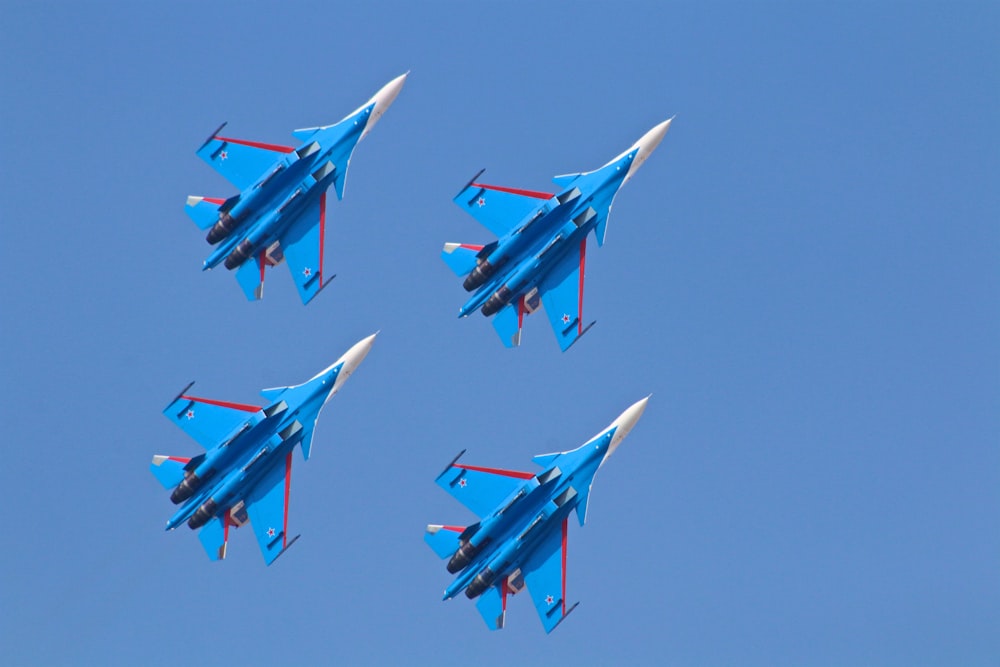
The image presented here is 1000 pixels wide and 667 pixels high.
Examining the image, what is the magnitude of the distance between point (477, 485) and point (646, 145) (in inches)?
389

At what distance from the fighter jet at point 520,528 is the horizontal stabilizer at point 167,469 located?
664 cm

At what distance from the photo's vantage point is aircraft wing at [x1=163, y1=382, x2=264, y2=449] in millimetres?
57594

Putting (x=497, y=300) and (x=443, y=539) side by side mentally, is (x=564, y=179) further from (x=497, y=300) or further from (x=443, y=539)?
(x=443, y=539)

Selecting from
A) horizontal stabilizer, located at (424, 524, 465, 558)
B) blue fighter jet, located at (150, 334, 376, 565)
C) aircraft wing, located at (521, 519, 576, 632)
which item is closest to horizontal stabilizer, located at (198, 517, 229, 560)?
blue fighter jet, located at (150, 334, 376, 565)

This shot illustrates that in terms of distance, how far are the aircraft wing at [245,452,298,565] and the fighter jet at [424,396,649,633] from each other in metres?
3.98

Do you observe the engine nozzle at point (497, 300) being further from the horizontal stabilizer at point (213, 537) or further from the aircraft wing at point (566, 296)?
the horizontal stabilizer at point (213, 537)

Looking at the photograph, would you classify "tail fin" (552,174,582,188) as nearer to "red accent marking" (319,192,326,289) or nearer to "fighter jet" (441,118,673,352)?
"fighter jet" (441,118,673,352)

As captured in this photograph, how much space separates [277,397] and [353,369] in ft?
6.97

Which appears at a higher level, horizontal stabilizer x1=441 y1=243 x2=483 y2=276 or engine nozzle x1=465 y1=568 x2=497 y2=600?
horizontal stabilizer x1=441 y1=243 x2=483 y2=276

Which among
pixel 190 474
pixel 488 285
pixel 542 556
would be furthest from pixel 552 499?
pixel 190 474

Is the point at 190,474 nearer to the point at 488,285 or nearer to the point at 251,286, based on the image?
the point at 251,286

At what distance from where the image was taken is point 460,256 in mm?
57938

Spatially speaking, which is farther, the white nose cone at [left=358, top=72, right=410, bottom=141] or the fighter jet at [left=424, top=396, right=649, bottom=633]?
the white nose cone at [left=358, top=72, right=410, bottom=141]

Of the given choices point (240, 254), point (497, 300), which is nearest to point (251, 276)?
point (240, 254)
